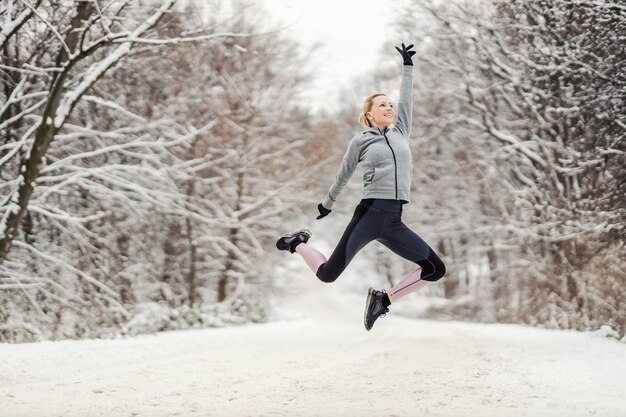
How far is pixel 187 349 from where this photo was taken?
9328 mm

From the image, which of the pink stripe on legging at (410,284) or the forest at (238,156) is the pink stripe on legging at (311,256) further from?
the forest at (238,156)

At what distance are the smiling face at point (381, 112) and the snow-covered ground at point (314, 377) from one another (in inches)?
87.5

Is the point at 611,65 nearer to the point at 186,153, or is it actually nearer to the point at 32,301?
the point at 32,301

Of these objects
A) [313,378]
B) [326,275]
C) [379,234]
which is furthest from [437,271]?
[313,378]

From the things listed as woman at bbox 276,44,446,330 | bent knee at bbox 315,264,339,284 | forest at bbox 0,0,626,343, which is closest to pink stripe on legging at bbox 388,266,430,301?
woman at bbox 276,44,446,330

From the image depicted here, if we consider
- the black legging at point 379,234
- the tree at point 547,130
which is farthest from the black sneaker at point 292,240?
the tree at point 547,130

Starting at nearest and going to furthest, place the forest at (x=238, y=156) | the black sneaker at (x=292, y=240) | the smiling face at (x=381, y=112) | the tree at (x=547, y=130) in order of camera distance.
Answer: the smiling face at (x=381, y=112), the black sneaker at (x=292, y=240), the tree at (x=547, y=130), the forest at (x=238, y=156)

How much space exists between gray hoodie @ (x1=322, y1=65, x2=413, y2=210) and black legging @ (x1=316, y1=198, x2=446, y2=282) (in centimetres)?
9

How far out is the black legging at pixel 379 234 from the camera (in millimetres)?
4934

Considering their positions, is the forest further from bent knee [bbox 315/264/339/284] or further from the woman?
bent knee [bbox 315/264/339/284]

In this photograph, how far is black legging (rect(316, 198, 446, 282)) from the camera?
4934mm

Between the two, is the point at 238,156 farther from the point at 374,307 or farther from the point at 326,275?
the point at 326,275

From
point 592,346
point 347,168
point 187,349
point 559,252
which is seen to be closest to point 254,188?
point 559,252

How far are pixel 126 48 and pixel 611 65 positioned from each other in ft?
21.1
